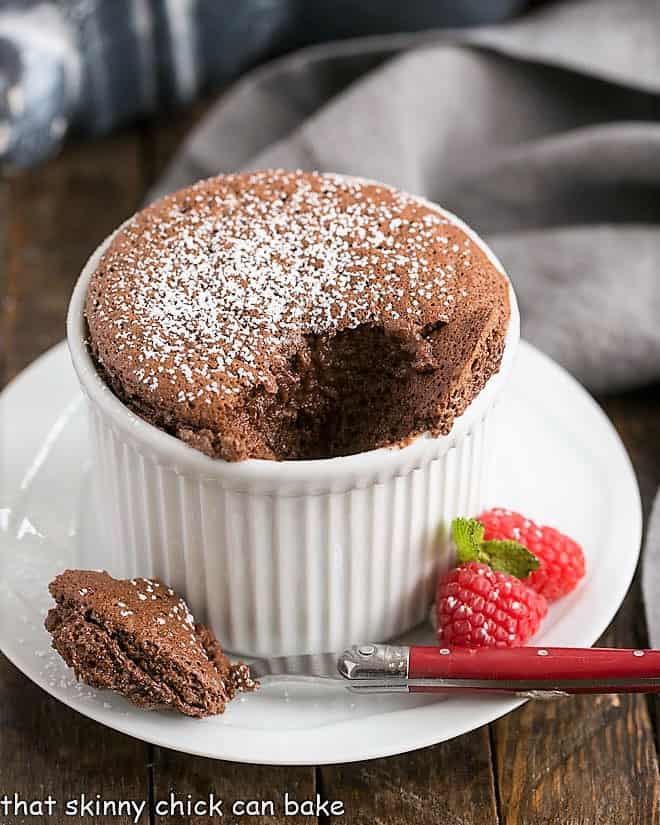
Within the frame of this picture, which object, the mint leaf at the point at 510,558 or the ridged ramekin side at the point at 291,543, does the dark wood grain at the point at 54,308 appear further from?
the mint leaf at the point at 510,558

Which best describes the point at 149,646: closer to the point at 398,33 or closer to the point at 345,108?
the point at 345,108

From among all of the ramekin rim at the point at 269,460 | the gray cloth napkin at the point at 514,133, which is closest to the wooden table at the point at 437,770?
the ramekin rim at the point at 269,460

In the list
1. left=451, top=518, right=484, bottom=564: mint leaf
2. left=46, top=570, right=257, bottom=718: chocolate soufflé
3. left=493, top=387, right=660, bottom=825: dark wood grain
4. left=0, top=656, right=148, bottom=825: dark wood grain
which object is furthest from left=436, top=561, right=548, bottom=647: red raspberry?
left=0, top=656, right=148, bottom=825: dark wood grain

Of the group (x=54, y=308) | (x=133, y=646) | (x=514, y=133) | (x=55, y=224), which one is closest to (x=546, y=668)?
(x=133, y=646)

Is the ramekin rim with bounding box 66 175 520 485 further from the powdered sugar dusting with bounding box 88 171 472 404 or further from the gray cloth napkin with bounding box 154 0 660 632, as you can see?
the gray cloth napkin with bounding box 154 0 660 632

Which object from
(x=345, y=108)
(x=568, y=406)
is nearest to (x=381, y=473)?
(x=568, y=406)

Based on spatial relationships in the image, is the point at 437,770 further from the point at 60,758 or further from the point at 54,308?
the point at 54,308
